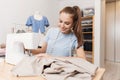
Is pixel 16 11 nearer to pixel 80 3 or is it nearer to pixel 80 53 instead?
pixel 80 3

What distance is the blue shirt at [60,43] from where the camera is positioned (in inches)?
49.2

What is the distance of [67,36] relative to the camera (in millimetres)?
1278

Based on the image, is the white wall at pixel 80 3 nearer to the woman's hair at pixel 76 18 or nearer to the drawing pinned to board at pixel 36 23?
the drawing pinned to board at pixel 36 23

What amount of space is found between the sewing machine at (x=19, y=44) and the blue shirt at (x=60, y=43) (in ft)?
0.54

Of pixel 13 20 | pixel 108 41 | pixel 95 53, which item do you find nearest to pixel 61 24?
pixel 13 20

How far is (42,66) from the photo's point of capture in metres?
0.89

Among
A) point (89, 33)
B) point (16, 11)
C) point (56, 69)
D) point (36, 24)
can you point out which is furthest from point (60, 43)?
A: point (89, 33)

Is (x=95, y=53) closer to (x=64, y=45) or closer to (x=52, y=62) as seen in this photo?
(x=64, y=45)

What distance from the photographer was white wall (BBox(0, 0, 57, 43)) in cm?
323

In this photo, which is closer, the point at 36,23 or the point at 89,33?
the point at 36,23

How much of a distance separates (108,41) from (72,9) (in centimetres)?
420

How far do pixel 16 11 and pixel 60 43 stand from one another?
97.9 inches

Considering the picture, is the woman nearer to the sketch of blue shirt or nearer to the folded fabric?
the folded fabric

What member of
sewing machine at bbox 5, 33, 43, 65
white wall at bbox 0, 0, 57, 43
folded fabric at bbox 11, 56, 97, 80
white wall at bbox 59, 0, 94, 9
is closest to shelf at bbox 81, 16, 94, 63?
white wall at bbox 59, 0, 94, 9
